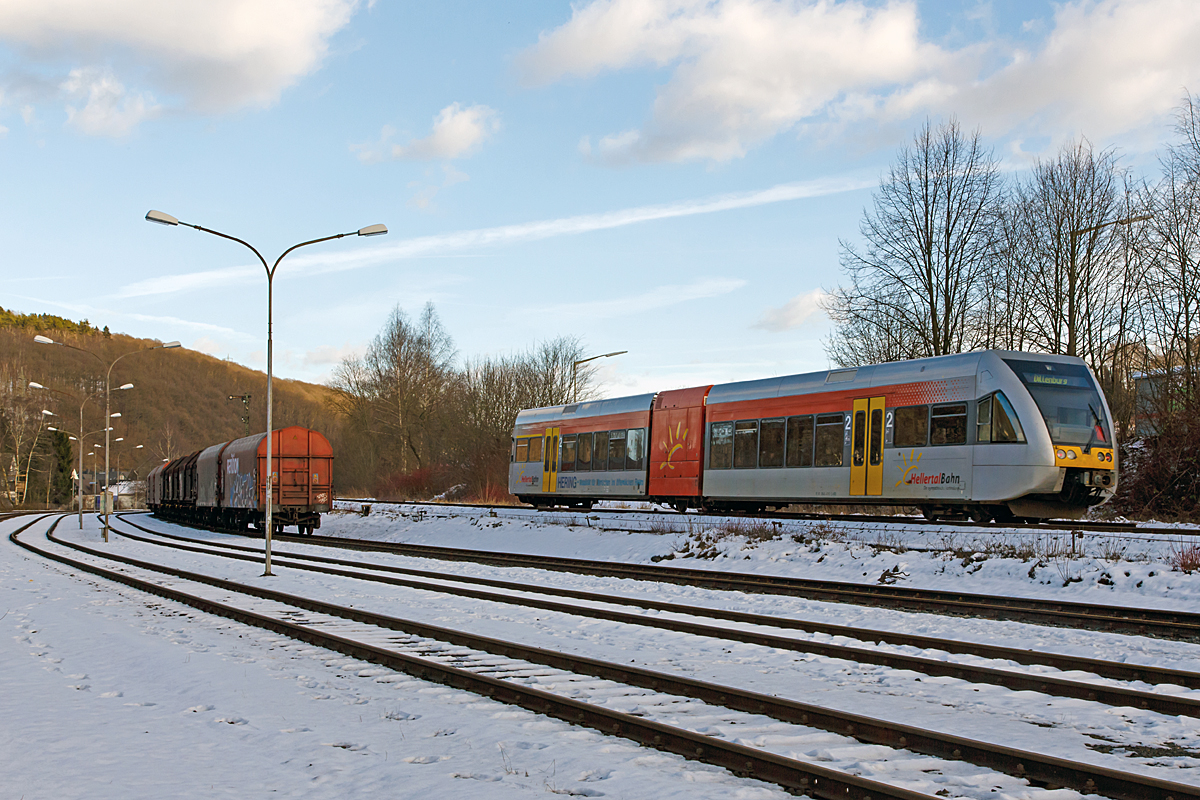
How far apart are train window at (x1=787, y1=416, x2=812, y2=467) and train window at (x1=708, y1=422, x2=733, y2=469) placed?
82.3 inches

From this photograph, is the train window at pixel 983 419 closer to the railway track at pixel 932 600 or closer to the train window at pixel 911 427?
the train window at pixel 911 427

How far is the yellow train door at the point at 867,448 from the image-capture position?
67.6 ft

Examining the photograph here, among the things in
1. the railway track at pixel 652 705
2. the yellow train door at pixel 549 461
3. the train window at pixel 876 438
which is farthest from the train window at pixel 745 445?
the railway track at pixel 652 705

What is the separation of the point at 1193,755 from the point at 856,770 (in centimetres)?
233

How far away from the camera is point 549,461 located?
32469mm

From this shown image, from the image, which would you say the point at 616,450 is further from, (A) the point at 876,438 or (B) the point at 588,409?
(A) the point at 876,438

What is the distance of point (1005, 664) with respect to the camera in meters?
9.29

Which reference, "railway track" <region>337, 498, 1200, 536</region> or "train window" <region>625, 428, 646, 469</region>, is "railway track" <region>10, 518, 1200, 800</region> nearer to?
"railway track" <region>337, 498, 1200, 536</region>

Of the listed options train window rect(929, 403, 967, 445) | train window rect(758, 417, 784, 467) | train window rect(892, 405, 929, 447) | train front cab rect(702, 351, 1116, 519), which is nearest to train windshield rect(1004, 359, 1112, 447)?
train front cab rect(702, 351, 1116, 519)

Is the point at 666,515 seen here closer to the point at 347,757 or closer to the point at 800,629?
the point at 800,629

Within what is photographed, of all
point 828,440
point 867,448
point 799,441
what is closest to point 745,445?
point 799,441

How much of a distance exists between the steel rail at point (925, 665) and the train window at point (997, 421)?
924cm

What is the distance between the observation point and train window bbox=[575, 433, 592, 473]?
3036cm

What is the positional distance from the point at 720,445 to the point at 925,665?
15.9 meters
